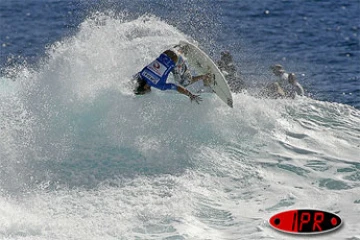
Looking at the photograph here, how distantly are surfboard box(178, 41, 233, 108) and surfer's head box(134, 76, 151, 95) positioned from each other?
127 cm

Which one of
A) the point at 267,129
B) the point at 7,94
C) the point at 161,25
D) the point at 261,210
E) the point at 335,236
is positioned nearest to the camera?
the point at 335,236

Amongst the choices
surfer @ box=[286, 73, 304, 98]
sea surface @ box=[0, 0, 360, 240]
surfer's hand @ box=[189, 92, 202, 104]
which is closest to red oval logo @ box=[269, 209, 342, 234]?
sea surface @ box=[0, 0, 360, 240]

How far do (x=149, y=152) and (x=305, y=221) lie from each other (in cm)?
472

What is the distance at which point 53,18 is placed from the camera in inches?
1454

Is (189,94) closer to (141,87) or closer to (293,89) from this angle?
(141,87)

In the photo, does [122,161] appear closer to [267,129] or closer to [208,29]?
[267,129]

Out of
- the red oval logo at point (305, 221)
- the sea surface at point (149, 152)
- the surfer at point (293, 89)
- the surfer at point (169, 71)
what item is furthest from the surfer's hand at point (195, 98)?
the red oval logo at point (305, 221)

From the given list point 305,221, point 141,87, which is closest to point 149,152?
point 141,87

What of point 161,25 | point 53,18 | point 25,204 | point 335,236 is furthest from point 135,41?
point 53,18

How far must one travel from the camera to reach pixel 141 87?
18422mm

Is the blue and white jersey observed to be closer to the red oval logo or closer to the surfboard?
the surfboard

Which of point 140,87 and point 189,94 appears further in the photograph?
point 140,87

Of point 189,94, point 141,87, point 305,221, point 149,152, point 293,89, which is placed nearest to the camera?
point 305,221

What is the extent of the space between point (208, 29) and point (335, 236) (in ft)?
62.2
